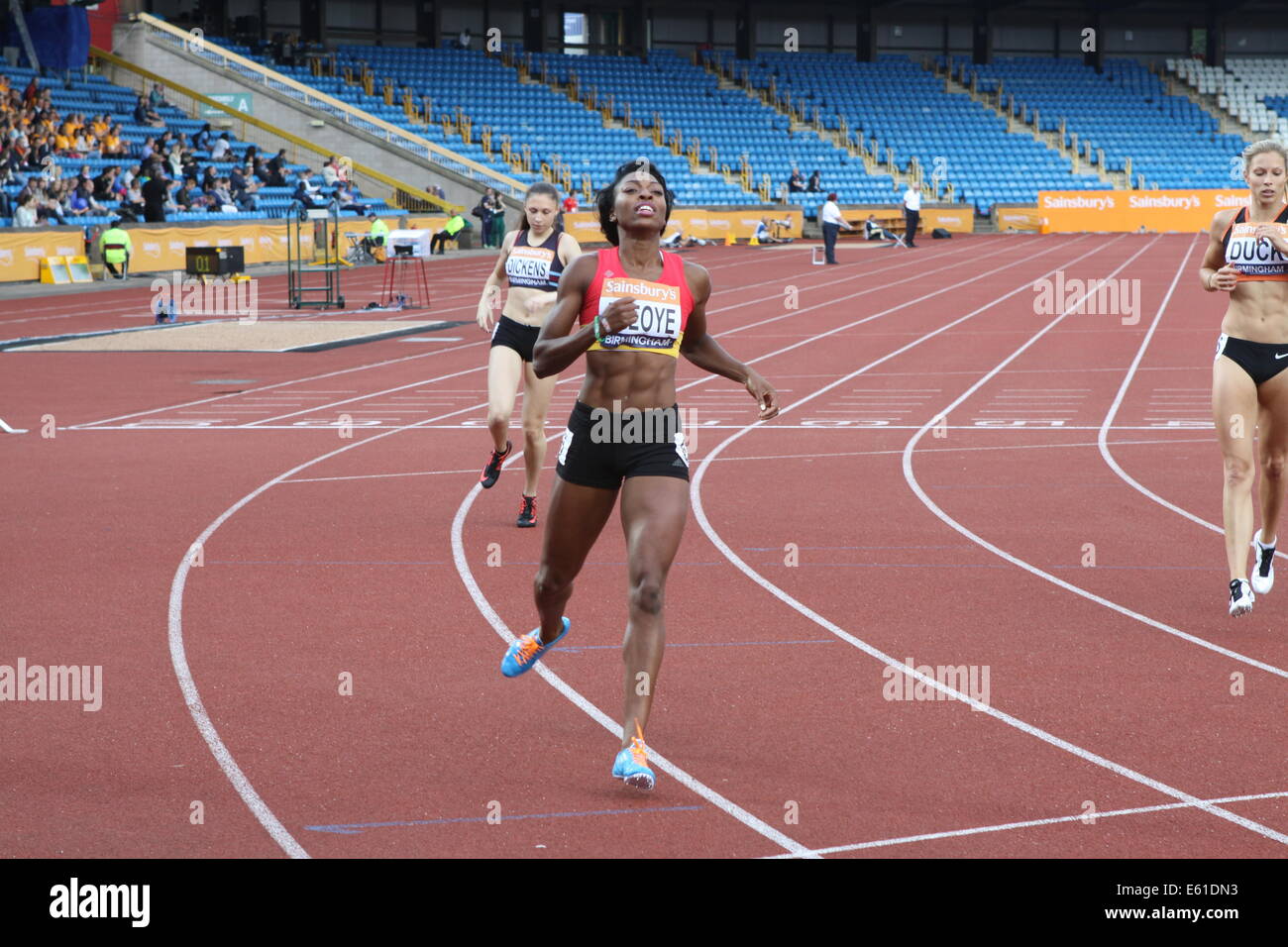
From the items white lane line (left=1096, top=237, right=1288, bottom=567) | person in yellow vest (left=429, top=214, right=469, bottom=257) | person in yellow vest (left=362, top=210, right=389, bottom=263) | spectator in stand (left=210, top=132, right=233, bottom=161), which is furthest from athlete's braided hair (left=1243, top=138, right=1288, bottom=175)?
person in yellow vest (left=429, top=214, right=469, bottom=257)

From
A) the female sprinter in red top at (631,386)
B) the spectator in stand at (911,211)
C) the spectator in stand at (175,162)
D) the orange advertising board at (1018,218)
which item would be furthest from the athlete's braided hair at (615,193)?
the orange advertising board at (1018,218)

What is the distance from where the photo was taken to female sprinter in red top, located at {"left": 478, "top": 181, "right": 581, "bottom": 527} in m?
9.66

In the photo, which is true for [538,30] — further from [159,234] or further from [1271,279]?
[1271,279]

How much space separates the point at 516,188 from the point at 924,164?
19138 millimetres

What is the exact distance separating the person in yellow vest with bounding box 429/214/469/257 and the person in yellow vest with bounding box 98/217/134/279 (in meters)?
10.9

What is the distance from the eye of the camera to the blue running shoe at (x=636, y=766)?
16.4 ft

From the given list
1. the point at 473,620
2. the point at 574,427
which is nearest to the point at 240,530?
the point at 473,620

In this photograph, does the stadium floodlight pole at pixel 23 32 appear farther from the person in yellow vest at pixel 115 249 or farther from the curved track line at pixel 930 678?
the curved track line at pixel 930 678

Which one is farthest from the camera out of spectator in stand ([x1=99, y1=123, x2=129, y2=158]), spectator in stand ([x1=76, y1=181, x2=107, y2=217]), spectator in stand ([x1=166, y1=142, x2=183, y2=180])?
spectator in stand ([x1=166, y1=142, x2=183, y2=180])

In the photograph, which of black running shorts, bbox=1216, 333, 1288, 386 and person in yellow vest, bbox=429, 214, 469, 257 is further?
person in yellow vest, bbox=429, 214, 469, 257

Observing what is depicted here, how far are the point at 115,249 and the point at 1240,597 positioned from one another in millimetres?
28595

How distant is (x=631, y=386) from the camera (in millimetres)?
Result: 5496

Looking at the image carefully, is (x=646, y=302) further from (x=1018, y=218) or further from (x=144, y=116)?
(x=1018, y=218)

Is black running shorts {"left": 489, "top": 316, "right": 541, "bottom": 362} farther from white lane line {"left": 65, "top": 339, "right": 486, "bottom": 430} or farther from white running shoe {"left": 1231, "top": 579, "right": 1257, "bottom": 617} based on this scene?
white lane line {"left": 65, "top": 339, "right": 486, "bottom": 430}
